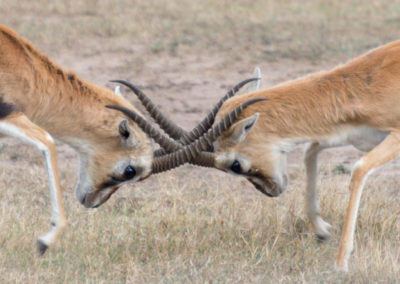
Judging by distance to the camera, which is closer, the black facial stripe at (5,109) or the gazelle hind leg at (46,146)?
the gazelle hind leg at (46,146)

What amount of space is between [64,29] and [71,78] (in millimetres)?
7166

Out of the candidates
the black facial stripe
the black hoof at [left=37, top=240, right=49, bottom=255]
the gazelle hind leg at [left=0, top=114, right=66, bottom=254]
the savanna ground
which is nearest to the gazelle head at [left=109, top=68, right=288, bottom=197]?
the savanna ground

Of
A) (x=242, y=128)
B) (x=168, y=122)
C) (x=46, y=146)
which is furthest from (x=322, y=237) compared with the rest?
(x=46, y=146)

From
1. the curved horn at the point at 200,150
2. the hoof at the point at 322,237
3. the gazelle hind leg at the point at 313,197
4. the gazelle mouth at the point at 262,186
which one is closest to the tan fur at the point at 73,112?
the curved horn at the point at 200,150

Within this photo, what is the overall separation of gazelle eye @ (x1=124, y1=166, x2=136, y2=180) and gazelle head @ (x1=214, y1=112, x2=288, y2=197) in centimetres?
69

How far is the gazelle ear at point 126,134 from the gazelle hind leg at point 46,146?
0.57 metres

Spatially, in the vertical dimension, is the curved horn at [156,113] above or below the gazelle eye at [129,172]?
above

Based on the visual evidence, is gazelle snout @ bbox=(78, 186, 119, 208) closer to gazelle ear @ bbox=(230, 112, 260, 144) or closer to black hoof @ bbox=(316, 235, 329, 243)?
gazelle ear @ bbox=(230, 112, 260, 144)

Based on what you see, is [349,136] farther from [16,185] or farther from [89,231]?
[16,185]

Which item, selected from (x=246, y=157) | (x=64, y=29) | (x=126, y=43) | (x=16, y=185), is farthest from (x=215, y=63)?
(x=246, y=157)

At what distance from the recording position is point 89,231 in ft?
23.3

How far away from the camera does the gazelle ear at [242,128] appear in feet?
22.4

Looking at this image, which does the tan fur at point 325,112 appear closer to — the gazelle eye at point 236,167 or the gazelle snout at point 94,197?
the gazelle eye at point 236,167

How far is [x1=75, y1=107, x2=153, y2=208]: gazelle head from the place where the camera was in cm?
708
